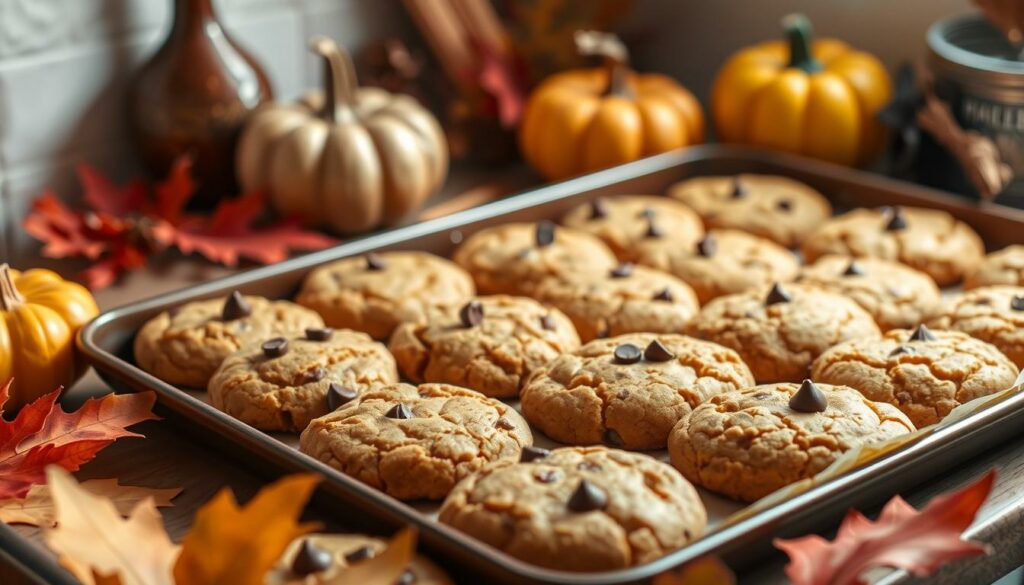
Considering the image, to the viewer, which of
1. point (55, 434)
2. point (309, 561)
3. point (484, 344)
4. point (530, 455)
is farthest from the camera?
point (484, 344)

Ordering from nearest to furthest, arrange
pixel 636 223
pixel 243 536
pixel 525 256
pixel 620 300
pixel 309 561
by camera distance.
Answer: pixel 243 536 → pixel 309 561 → pixel 620 300 → pixel 525 256 → pixel 636 223

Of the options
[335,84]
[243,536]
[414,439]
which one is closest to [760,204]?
[335,84]

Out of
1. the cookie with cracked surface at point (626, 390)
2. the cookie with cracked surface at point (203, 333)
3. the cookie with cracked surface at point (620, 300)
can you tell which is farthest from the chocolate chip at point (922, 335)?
the cookie with cracked surface at point (203, 333)

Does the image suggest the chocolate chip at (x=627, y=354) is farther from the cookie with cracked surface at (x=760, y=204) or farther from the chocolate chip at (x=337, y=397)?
the cookie with cracked surface at (x=760, y=204)

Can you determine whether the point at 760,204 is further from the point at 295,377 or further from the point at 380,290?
the point at 295,377

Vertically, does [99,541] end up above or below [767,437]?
above

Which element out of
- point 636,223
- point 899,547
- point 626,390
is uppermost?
point 899,547

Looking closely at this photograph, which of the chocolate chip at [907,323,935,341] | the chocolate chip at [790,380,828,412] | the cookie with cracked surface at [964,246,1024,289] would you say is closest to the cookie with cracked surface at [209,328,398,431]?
the chocolate chip at [790,380,828,412]
